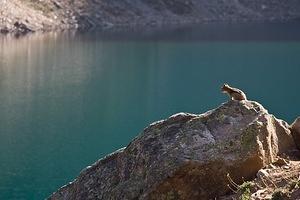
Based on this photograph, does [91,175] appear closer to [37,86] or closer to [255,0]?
[37,86]

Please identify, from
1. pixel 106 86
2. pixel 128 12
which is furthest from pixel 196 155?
pixel 128 12

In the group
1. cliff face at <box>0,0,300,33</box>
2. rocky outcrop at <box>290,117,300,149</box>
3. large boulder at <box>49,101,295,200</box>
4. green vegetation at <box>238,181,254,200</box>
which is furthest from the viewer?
cliff face at <box>0,0,300,33</box>

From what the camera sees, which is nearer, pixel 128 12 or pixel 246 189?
pixel 246 189

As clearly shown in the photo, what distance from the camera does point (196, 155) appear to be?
29.7 ft

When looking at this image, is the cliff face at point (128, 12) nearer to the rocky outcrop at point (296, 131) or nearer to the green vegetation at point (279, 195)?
the rocky outcrop at point (296, 131)

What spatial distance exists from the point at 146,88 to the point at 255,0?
97.8 metres

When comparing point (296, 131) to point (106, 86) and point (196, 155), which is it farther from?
point (106, 86)

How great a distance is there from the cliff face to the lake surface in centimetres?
626

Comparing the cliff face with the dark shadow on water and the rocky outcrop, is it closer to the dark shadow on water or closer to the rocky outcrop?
the dark shadow on water

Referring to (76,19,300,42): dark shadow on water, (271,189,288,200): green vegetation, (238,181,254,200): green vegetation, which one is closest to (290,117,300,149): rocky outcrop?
(238,181,254,200): green vegetation

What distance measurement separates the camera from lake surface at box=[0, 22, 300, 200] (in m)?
41.8

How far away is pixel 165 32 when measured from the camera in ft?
421

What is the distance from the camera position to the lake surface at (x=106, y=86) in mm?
41844

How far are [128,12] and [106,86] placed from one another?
66534 mm
